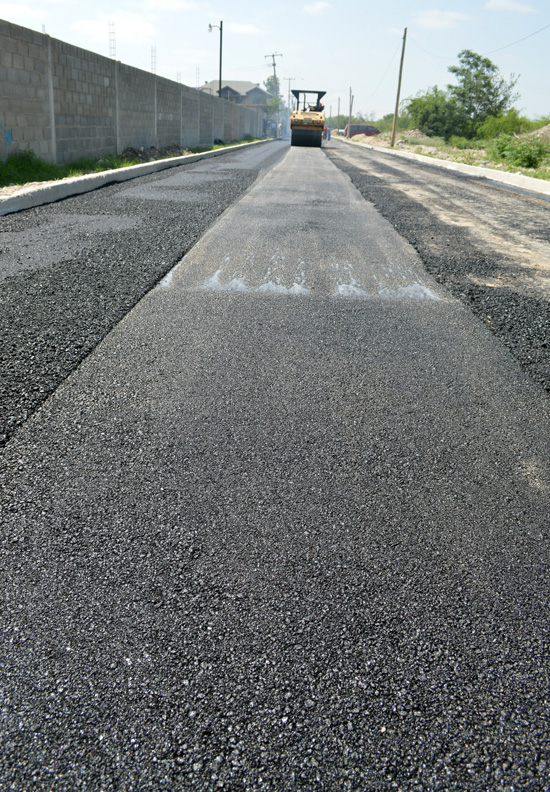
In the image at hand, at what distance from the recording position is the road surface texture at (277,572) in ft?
5.73

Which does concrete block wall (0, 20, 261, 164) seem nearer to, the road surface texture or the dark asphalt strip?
the dark asphalt strip

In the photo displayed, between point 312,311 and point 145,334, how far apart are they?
164 cm

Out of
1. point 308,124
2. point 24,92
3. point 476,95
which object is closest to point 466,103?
point 476,95

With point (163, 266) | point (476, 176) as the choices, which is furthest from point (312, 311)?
point (476, 176)

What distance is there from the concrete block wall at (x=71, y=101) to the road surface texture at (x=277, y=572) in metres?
9.87

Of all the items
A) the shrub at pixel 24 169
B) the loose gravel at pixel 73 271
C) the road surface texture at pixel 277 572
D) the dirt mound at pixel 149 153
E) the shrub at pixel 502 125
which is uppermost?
the shrub at pixel 502 125

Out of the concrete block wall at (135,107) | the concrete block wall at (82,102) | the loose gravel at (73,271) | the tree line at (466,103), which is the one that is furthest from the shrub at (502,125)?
the loose gravel at (73,271)

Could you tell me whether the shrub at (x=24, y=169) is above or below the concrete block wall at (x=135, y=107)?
below

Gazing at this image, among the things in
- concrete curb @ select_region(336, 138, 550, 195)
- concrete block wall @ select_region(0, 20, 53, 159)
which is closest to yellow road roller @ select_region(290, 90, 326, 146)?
concrete curb @ select_region(336, 138, 550, 195)

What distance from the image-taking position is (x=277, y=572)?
7.97 feet

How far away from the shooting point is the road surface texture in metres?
1.75

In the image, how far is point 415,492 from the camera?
3018mm

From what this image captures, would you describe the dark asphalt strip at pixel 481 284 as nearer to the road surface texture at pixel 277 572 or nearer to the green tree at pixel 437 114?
the road surface texture at pixel 277 572

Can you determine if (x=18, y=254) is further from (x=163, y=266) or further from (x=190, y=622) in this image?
(x=190, y=622)
